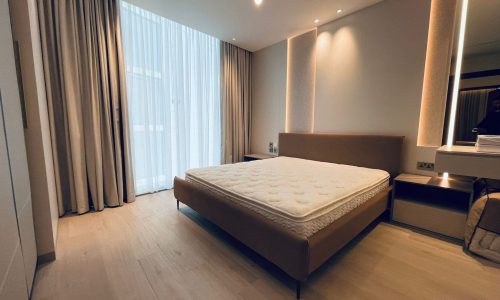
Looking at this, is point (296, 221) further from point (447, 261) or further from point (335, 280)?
point (447, 261)

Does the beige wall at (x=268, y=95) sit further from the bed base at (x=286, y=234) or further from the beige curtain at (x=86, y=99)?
the beige curtain at (x=86, y=99)

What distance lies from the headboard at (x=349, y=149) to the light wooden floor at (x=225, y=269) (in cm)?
89

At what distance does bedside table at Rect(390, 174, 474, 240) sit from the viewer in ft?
6.79

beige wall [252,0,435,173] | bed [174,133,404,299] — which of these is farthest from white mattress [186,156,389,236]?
beige wall [252,0,435,173]

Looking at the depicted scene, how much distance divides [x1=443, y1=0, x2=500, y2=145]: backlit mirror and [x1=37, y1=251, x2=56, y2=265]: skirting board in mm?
4235

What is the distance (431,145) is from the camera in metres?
2.50

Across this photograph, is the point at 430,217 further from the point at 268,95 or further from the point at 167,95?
the point at 167,95

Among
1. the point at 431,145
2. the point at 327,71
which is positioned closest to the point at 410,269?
the point at 431,145

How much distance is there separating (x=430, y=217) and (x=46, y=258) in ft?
12.1

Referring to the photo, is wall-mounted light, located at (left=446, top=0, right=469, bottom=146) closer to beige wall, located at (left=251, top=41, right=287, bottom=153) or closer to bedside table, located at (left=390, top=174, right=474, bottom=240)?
bedside table, located at (left=390, top=174, right=474, bottom=240)

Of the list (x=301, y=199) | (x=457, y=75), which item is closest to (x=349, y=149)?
(x=457, y=75)

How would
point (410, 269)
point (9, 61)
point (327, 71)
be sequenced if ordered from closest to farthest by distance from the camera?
point (9, 61)
point (410, 269)
point (327, 71)

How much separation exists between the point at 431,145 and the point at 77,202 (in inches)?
175

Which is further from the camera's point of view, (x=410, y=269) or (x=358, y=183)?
(x=358, y=183)
